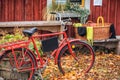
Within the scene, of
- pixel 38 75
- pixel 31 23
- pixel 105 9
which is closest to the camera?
pixel 38 75

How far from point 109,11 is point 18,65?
4290 mm

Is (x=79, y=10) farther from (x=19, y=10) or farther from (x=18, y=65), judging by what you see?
(x=18, y=65)

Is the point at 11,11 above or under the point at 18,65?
above

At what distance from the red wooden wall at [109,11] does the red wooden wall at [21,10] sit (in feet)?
4.66

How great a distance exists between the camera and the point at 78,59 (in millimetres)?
6406

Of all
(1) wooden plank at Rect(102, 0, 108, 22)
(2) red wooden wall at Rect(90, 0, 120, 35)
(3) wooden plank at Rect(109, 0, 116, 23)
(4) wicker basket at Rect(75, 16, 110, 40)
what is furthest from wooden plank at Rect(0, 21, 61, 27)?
(3) wooden plank at Rect(109, 0, 116, 23)

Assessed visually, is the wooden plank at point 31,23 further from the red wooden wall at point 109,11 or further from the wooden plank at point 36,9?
A: the red wooden wall at point 109,11

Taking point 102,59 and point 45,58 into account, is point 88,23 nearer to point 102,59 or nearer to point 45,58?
point 102,59

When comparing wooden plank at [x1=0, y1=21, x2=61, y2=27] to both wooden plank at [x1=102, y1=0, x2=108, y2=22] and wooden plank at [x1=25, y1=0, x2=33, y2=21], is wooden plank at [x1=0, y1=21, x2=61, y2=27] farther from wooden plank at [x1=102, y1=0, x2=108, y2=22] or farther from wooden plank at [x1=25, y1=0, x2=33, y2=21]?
wooden plank at [x1=102, y1=0, x2=108, y2=22]

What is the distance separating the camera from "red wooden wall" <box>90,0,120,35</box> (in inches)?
354

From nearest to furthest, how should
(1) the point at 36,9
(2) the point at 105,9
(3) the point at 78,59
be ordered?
(3) the point at 78,59
(1) the point at 36,9
(2) the point at 105,9

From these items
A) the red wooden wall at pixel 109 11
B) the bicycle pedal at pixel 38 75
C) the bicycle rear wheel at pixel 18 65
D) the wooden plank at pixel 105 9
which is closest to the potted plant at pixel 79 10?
the red wooden wall at pixel 109 11

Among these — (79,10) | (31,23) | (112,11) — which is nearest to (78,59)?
(31,23)

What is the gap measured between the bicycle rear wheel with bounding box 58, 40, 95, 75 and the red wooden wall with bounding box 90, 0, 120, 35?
235 cm
